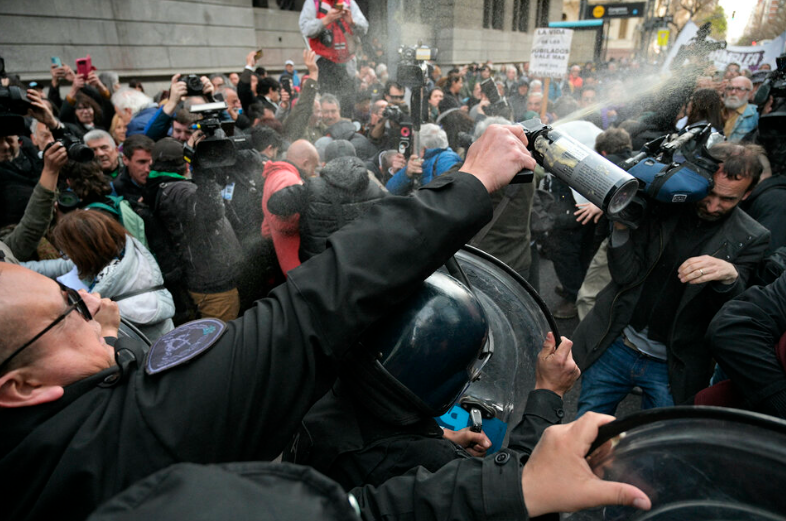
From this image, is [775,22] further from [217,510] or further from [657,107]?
[217,510]

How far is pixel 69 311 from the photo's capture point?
101 centimetres

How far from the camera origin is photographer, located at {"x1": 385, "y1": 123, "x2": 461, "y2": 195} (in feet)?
12.5

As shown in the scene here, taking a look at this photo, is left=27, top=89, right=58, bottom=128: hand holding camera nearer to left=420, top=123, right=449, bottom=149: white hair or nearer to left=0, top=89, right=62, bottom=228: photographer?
left=0, top=89, right=62, bottom=228: photographer

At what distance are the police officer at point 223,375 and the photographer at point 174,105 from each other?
305 cm

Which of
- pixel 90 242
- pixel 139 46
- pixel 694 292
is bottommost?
pixel 694 292

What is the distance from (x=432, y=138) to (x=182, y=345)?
351 centimetres

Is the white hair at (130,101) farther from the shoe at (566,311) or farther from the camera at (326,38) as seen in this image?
the shoe at (566,311)

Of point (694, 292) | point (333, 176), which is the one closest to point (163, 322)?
point (333, 176)

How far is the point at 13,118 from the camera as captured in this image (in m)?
2.69

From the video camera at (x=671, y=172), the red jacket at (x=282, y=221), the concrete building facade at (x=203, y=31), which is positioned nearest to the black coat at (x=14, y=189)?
the red jacket at (x=282, y=221)

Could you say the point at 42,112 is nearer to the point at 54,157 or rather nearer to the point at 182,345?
the point at 54,157

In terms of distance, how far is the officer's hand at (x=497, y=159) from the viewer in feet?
3.66

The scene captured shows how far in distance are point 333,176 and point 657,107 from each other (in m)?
4.78

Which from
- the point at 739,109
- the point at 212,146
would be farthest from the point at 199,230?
the point at 739,109
